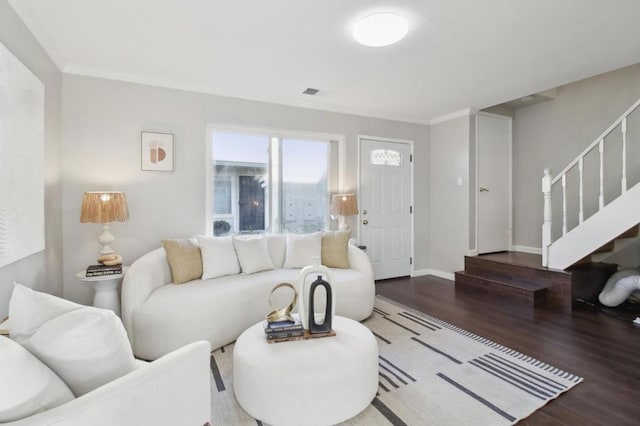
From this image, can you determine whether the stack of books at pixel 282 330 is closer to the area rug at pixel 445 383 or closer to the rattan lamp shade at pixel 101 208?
the area rug at pixel 445 383

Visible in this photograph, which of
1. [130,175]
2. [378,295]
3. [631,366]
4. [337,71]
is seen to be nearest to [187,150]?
[130,175]

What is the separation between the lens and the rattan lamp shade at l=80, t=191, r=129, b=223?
2.63 metres

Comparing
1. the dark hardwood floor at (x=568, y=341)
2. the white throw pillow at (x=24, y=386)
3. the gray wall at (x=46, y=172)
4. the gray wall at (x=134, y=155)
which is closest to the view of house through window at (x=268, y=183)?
the gray wall at (x=134, y=155)

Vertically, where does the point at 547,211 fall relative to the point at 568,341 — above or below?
above

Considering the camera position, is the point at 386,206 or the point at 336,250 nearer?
the point at 336,250

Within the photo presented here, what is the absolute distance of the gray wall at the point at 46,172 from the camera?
74.5 inches

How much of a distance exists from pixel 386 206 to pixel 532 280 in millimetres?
2049

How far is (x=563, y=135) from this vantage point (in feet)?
15.3

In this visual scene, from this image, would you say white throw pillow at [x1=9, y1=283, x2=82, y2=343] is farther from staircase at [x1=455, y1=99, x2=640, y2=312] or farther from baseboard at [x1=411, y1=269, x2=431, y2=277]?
baseboard at [x1=411, y1=269, x2=431, y2=277]

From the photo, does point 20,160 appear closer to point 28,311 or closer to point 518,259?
point 28,311

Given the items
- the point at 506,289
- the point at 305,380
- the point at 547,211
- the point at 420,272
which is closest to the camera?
the point at 305,380

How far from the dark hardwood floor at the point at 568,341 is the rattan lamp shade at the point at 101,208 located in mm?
3100

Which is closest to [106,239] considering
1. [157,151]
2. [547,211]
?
[157,151]

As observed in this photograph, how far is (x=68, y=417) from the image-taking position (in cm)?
82
